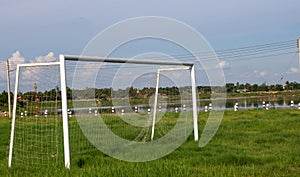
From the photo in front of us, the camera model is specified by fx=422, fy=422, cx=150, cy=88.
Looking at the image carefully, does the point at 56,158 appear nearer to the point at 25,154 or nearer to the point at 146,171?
the point at 25,154

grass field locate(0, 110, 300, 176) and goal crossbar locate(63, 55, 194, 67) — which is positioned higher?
goal crossbar locate(63, 55, 194, 67)

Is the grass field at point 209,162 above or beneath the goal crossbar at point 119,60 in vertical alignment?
beneath

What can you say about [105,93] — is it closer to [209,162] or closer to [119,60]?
[119,60]

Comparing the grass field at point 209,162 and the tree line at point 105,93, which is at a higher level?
the tree line at point 105,93

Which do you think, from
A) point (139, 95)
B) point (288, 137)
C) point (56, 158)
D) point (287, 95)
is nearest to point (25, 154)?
point (56, 158)

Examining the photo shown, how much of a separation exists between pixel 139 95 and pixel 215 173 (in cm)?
597

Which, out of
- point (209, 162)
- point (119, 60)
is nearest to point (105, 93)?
point (119, 60)

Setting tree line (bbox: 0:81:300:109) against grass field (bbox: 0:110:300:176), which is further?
tree line (bbox: 0:81:300:109)

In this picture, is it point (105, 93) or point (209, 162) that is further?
point (105, 93)

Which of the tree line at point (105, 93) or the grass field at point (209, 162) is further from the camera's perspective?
the tree line at point (105, 93)

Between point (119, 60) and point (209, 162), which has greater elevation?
point (119, 60)

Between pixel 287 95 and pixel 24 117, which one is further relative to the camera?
pixel 287 95

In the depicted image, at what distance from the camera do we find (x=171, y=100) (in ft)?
42.9

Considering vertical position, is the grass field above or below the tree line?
below
